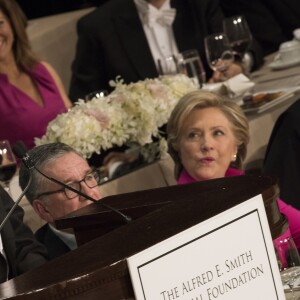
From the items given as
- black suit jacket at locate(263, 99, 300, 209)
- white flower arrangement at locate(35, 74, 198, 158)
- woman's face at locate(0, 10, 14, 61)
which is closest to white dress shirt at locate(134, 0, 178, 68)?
woman's face at locate(0, 10, 14, 61)

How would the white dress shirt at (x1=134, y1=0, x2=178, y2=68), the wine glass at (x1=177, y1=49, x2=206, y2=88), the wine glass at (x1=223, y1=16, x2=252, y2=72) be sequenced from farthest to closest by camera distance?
the white dress shirt at (x1=134, y1=0, x2=178, y2=68)
the wine glass at (x1=223, y1=16, x2=252, y2=72)
the wine glass at (x1=177, y1=49, x2=206, y2=88)

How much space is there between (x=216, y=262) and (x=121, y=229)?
0.61 ft

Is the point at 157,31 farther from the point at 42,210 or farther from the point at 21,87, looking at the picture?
the point at 42,210

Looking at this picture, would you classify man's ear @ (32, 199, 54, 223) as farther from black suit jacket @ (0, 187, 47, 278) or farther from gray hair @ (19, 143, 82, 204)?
black suit jacket @ (0, 187, 47, 278)

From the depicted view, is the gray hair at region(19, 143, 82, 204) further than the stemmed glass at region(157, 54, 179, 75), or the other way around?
the stemmed glass at region(157, 54, 179, 75)

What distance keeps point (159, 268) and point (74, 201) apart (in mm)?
1320

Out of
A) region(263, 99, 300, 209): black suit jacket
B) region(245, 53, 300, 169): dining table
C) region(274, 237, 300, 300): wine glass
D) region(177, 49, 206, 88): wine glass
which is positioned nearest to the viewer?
region(274, 237, 300, 300): wine glass

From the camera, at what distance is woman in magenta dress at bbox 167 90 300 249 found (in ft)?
11.7

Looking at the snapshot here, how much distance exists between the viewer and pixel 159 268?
1.58m

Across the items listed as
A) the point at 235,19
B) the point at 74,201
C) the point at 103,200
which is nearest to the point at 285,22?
the point at 235,19

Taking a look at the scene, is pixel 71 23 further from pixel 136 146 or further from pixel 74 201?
pixel 74 201

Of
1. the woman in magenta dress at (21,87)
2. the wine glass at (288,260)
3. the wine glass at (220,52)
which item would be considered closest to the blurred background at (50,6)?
the woman in magenta dress at (21,87)

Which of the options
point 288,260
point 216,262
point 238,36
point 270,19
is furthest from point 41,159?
point 270,19

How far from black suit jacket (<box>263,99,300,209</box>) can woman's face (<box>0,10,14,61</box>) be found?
140cm
